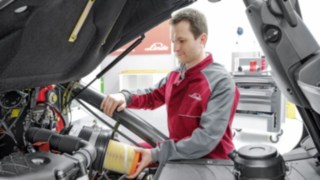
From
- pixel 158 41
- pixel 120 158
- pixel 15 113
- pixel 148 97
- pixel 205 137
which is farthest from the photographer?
pixel 158 41

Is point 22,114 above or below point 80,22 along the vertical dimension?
below

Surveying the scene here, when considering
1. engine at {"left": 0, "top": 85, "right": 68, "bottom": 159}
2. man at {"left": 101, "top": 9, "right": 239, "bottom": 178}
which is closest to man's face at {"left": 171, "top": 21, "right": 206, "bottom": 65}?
man at {"left": 101, "top": 9, "right": 239, "bottom": 178}

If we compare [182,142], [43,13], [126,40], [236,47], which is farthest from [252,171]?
[236,47]

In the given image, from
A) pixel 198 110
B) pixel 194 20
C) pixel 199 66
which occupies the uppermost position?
pixel 194 20

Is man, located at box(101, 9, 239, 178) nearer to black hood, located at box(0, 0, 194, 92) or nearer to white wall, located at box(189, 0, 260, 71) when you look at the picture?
black hood, located at box(0, 0, 194, 92)

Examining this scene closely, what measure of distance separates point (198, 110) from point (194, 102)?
4 centimetres

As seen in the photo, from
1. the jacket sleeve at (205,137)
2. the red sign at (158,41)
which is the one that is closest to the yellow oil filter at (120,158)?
the jacket sleeve at (205,137)

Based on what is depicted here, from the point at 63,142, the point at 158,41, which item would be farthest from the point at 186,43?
the point at 158,41

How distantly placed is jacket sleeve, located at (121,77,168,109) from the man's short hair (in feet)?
1.33

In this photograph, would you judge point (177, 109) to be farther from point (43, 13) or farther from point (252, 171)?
point (43, 13)

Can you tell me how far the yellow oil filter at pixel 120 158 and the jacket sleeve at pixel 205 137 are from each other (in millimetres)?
107

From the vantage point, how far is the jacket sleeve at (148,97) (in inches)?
65.4

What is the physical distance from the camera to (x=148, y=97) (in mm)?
1743

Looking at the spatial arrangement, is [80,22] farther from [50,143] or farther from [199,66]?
[199,66]
